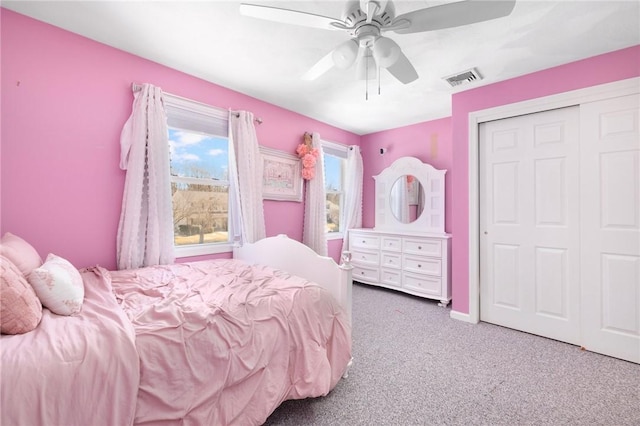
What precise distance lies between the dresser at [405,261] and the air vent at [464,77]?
1.69 meters

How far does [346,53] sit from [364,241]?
9.72 ft

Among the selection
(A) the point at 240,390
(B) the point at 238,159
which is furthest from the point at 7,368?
(B) the point at 238,159

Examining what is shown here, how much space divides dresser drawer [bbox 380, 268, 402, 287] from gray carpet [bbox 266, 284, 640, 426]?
3.50 ft

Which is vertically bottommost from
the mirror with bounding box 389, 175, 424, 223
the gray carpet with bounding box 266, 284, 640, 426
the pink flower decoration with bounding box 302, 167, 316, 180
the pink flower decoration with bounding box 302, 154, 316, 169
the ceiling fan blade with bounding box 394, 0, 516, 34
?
the gray carpet with bounding box 266, 284, 640, 426

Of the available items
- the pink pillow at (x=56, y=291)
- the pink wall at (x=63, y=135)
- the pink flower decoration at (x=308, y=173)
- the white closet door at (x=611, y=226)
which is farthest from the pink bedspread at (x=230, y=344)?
the white closet door at (x=611, y=226)

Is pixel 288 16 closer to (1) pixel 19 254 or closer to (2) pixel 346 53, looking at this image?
(2) pixel 346 53

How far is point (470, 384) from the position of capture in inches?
71.2

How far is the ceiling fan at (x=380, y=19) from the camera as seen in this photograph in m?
1.25

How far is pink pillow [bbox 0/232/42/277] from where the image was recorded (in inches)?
51.6

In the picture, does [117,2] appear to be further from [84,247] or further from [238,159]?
[84,247]

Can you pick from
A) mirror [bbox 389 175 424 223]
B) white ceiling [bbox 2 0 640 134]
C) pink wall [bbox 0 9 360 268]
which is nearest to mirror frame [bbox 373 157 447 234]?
mirror [bbox 389 175 424 223]

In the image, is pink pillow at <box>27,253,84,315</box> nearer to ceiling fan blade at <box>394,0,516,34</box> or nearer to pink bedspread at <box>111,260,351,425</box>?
pink bedspread at <box>111,260,351,425</box>

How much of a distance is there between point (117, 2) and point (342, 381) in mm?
2826

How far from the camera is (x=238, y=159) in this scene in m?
2.91
